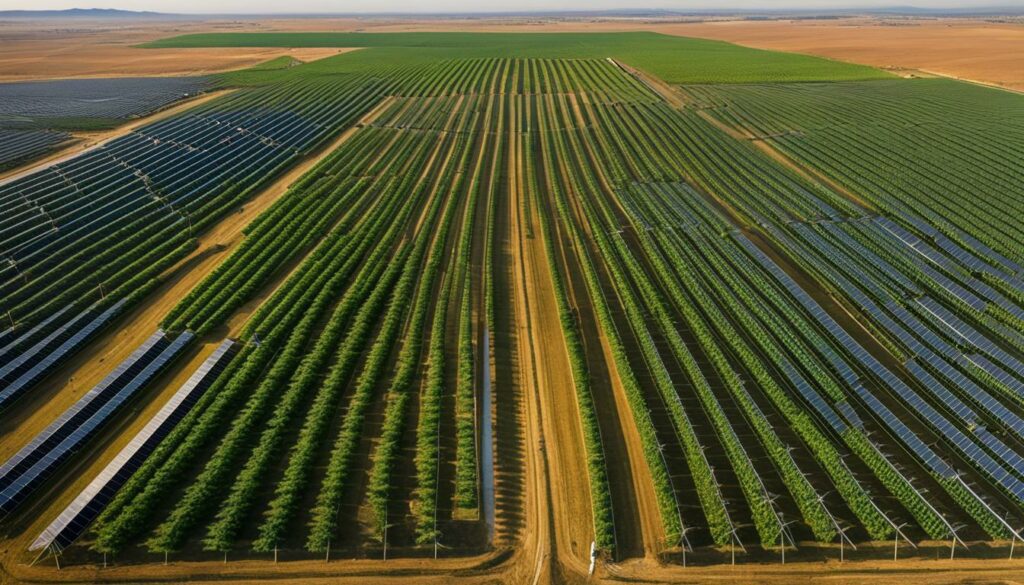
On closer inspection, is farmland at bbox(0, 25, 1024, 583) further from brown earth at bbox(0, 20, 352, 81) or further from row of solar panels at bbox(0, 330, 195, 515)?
brown earth at bbox(0, 20, 352, 81)

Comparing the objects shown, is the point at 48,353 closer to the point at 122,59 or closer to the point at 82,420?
the point at 82,420

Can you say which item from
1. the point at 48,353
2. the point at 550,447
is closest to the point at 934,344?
the point at 550,447

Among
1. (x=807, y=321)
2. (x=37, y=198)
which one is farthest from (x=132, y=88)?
(x=807, y=321)

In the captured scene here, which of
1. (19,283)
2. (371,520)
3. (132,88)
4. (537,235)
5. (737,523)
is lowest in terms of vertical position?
(737,523)

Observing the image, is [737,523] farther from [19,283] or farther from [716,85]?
[716,85]

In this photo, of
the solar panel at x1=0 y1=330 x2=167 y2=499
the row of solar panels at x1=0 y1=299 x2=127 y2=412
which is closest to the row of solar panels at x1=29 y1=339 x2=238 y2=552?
the solar panel at x1=0 y1=330 x2=167 y2=499

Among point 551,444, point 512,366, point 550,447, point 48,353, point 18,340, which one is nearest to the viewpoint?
point 550,447
